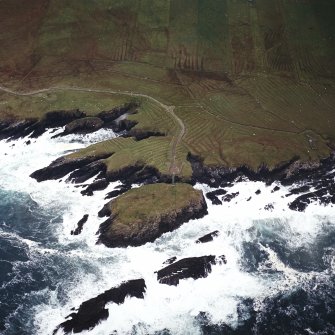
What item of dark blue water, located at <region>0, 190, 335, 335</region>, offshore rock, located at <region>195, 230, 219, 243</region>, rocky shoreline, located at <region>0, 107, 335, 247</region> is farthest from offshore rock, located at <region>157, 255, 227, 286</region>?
rocky shoreline, located at <region>0, 107, 335, 247</region>

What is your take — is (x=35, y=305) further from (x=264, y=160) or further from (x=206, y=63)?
(x=206, y=63)

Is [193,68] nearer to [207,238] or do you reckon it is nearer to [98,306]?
[207,238]

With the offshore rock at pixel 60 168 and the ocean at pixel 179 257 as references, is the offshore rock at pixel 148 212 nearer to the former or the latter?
the ocean at pixel 179 257

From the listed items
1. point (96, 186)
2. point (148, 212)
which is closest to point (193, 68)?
point (96, 186)

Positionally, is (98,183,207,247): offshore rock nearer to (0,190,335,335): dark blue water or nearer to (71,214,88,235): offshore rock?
(71,214,88,235): offshore rock

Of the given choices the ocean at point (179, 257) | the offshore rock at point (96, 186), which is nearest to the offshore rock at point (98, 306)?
the ocean at point (179, 257)

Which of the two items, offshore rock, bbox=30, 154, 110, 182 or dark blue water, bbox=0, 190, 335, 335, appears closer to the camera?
dark blue water, bbox=0, 190, 335, 335
